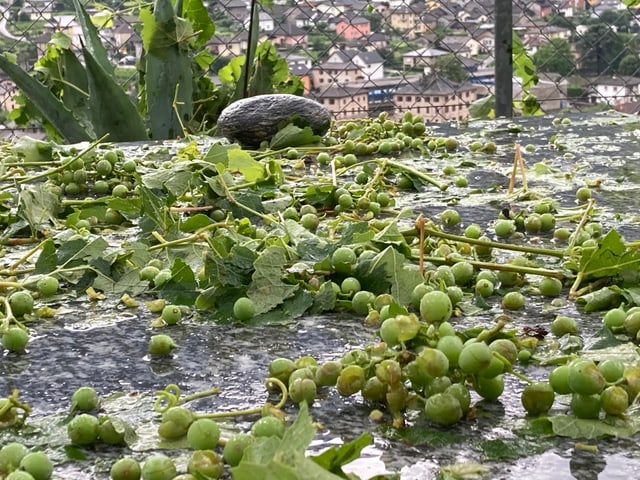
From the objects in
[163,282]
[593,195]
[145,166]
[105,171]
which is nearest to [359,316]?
[163,282]

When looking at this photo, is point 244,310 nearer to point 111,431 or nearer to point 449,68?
point 111,431

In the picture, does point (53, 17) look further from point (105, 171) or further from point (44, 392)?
point (44, 392)

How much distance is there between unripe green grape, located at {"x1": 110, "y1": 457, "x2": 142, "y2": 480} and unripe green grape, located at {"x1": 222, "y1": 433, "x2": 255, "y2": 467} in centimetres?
6

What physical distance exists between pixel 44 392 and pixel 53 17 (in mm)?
3449

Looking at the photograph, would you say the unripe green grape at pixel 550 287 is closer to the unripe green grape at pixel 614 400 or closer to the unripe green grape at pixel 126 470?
the unripe green grape at pixel 614 400

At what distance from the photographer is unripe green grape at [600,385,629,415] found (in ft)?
2.33

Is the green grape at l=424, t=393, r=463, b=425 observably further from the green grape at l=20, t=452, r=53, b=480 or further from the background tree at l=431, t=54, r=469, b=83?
the background tree at l=431, t=54, r=469, b=83

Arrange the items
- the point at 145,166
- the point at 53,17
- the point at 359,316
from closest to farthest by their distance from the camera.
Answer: the point at 359,316, the point at 145,166, the point at 53,17

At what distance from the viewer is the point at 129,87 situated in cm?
425

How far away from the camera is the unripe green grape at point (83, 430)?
731 millimetres

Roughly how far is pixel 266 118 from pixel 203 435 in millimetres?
1715

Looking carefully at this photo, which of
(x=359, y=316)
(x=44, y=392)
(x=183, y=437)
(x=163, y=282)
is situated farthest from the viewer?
(x=163, y=282)

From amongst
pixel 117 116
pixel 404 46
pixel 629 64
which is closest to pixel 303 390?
pixel 117 116

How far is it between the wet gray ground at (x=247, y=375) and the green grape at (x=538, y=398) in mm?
12
